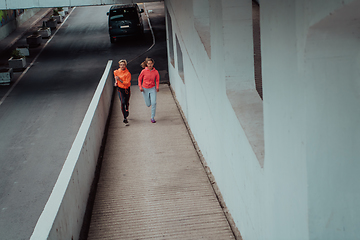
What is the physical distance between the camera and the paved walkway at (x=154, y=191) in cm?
608

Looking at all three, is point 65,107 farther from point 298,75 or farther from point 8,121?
point 298,75

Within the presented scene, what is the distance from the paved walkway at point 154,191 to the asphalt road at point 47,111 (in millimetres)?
1503

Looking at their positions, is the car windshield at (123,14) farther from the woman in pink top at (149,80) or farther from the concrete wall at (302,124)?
the concrete wall at (302,124)

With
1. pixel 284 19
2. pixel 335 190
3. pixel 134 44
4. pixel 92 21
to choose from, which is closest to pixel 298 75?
pixel 284 19

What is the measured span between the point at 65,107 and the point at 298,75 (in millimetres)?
12542

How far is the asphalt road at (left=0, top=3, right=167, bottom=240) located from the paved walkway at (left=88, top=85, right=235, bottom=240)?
150 centimetres

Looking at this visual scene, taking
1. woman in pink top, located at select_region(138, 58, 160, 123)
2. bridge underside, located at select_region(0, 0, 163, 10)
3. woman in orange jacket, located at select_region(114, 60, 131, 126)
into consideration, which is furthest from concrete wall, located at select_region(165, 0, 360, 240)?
bridge underside, located at select_region(0, 0, 163, 10)

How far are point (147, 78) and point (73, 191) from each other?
5.21 m

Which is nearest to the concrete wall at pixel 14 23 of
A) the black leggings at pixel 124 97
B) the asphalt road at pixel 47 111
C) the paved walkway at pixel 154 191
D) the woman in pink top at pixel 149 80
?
the asphalt road at pixel 47 111

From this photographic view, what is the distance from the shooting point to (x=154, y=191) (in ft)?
23.7

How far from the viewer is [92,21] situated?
34.8 meters

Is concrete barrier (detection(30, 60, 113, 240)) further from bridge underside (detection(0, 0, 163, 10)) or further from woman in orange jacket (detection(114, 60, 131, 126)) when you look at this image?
bridge underside (detection(0, 0, 163, 10))

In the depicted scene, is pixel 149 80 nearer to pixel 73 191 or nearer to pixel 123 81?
pixel 123 81

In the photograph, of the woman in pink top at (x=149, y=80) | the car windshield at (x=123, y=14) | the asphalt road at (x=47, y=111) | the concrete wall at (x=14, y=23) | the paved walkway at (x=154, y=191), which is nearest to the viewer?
the paved walkway at (x=154, y=191)
